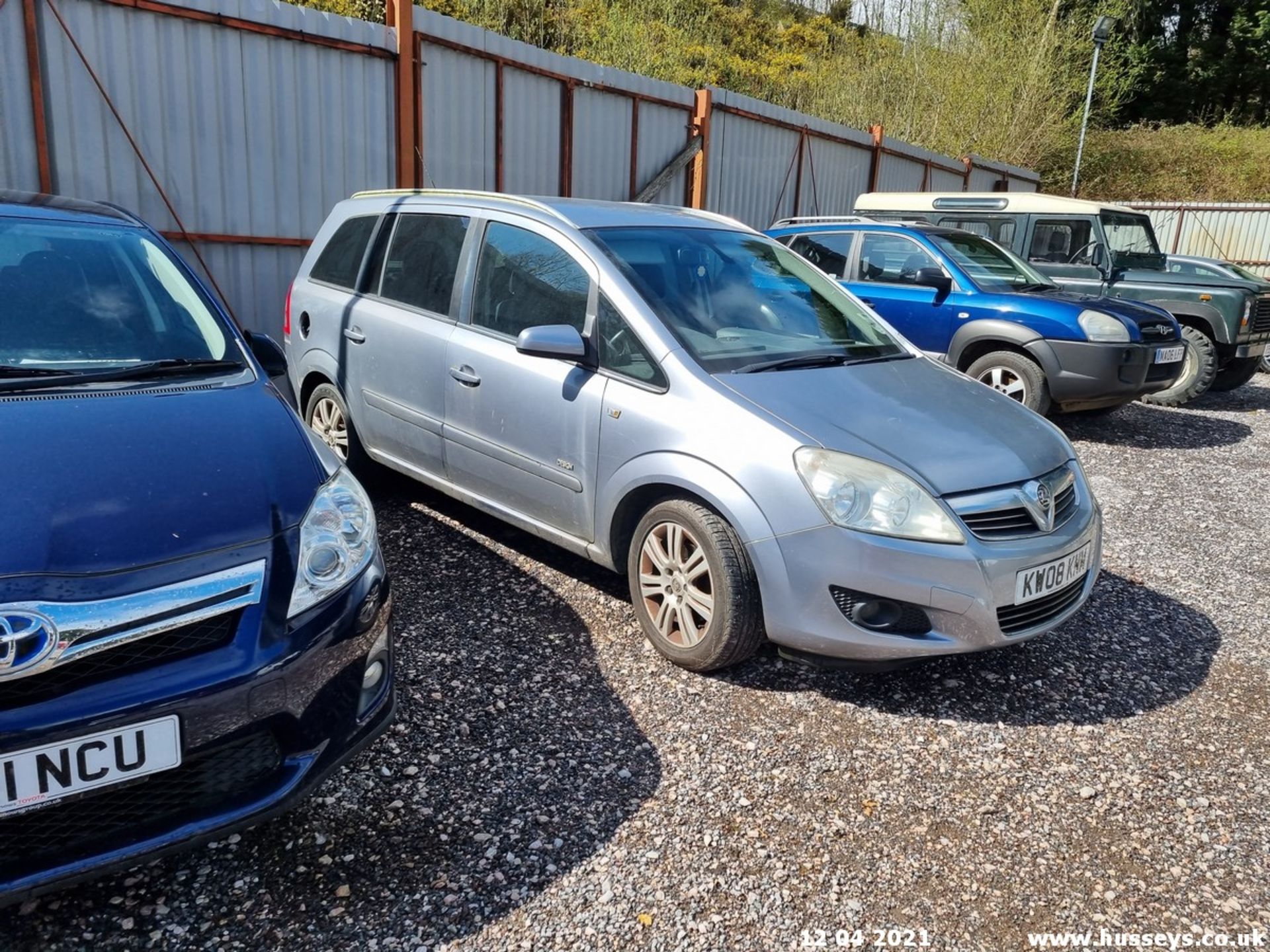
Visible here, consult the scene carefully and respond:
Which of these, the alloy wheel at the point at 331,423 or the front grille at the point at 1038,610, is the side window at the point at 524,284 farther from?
the front grille at the point at 1038,610

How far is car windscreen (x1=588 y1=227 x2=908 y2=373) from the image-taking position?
359cm

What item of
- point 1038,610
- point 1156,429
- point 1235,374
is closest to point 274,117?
point 1038,610

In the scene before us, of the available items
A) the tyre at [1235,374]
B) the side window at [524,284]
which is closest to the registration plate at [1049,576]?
the side window at [524,284]

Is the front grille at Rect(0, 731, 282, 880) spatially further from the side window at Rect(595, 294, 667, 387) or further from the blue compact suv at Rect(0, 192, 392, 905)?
the side window at Rect(595, 294, 667, 387)

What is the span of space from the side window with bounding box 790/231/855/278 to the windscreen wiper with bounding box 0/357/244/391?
6.02 metres

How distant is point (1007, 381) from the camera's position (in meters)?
7.32

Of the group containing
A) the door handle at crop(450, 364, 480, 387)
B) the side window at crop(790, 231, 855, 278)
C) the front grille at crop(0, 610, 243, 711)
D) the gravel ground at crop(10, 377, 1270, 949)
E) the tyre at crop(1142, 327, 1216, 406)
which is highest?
the side window at crop(790, 231, 855, 278)

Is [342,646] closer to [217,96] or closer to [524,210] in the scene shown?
[524,210]

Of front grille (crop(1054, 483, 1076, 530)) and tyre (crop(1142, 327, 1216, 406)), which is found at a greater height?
front grille (crop(1054, 483, 1076, 530))

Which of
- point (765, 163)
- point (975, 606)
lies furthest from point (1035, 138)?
point (975, 606)

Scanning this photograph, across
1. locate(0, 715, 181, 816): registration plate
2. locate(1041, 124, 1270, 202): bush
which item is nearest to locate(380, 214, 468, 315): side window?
locate(0, 715, 181, 816): registration plate

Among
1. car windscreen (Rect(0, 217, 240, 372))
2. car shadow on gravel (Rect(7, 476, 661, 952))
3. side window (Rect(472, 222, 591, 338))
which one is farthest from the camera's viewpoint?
side window (Rect(472, 222, 591, 338))

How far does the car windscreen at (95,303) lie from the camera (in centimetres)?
278

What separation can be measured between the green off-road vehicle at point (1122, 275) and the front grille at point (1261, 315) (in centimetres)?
1
